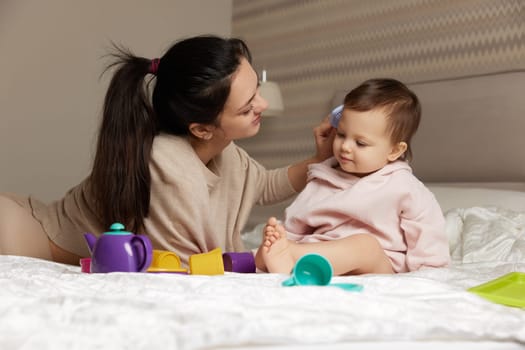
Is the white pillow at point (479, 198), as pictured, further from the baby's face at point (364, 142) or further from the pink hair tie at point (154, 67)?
the pink hair tie at point (154, 67)

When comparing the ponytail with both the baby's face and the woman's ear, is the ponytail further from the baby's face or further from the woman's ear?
the baby's face

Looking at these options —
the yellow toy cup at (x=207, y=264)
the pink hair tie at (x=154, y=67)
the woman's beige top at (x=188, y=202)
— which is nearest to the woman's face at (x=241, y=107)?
the woman's beige top at (x=188, y=202)

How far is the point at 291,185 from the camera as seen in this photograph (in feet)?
7.47

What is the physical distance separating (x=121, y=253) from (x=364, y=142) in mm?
780

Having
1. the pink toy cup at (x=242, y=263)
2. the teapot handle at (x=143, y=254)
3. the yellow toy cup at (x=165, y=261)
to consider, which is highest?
the teapot handle at (x=143, y=254)

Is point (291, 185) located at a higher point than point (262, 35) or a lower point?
lower

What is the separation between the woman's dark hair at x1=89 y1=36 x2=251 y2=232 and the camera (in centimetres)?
185

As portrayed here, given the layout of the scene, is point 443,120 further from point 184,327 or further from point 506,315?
point 184,327

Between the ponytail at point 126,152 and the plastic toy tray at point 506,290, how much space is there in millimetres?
925

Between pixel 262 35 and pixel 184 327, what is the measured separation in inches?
139

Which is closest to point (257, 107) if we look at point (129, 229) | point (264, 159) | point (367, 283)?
point (129, 229)

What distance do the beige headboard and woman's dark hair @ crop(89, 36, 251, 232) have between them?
1.24 m

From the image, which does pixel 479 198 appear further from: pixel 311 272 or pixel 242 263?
pixel 311 272

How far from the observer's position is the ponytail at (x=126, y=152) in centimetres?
184
